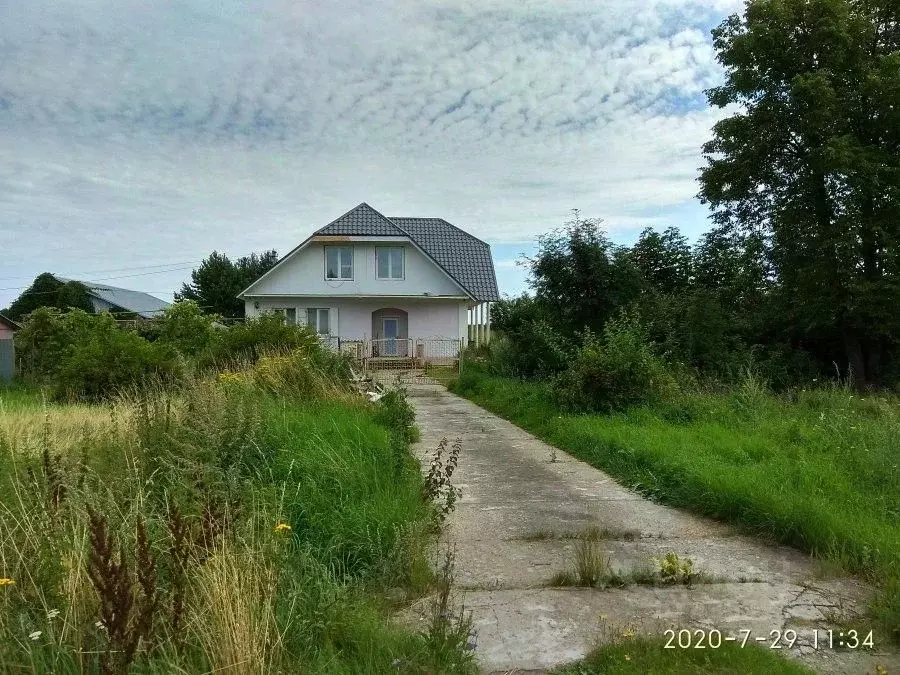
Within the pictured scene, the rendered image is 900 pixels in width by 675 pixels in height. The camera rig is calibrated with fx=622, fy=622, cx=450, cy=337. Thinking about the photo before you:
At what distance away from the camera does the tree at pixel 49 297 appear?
4269 centimetres

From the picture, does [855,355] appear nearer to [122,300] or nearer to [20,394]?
[20,394]

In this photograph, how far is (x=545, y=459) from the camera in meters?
7.63

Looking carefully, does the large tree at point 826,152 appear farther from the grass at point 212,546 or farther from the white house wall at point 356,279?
the grass at point 212,546

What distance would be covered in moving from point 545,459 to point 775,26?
17.0 metres

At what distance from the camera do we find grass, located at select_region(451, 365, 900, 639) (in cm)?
430

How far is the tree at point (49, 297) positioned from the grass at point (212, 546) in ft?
138

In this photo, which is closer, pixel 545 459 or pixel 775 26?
pixel 545 459

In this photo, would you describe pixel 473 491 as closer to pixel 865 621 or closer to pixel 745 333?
pixel 865 621

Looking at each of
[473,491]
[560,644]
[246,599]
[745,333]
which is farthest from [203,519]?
[745,333]

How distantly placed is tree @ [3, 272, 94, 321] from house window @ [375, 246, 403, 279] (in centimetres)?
2509

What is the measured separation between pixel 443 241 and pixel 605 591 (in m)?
29.7

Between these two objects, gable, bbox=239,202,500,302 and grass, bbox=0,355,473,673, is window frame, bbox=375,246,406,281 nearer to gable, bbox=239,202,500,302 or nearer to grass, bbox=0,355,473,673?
gable, bbox=239,202,500,302
